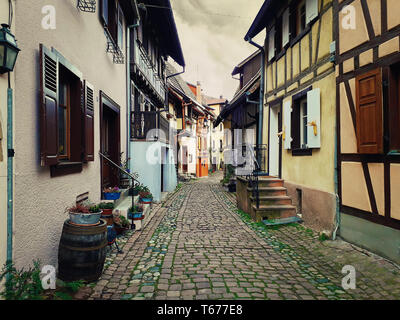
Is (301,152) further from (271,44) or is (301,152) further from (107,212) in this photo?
(107,212)

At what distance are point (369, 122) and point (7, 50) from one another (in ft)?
15.5

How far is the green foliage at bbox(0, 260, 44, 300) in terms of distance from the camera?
2631 mm

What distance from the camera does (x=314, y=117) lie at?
633 centimetres

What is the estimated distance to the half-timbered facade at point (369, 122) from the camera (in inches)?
165

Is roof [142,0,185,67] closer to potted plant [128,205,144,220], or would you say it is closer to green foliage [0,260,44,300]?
potted plant [128,205,144,220]

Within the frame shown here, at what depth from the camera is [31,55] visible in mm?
3246

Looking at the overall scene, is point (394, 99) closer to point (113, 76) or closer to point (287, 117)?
point (287, 117)

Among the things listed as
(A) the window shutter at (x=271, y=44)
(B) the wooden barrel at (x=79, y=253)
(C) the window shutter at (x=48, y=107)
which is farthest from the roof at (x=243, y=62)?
(B) the wooden barrel at (x=79, y=253)

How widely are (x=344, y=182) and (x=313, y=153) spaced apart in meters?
1.38

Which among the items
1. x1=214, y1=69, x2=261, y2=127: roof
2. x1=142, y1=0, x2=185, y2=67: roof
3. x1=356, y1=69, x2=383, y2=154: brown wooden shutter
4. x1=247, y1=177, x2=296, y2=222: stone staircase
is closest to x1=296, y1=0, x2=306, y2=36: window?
x1=214, y1=69, x2=261, y2=127: roof

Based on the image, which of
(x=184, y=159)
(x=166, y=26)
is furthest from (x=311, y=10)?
(x=184, y=159)

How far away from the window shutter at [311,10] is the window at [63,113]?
4.96 m

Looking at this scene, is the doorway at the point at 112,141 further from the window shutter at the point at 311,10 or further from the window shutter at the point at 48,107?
the window shutter at the point at 311,10
